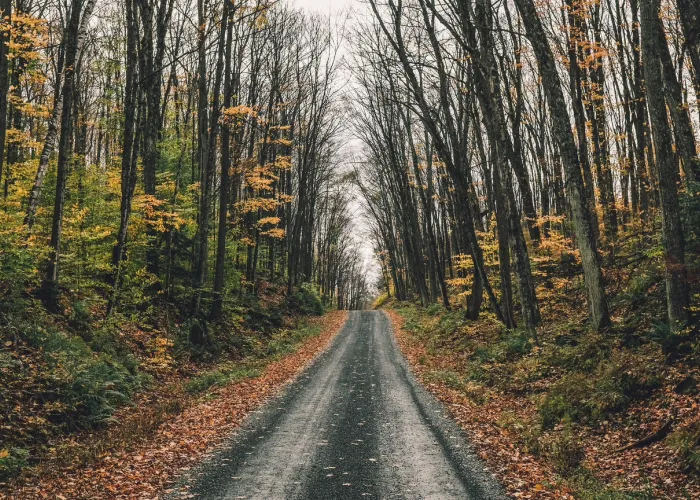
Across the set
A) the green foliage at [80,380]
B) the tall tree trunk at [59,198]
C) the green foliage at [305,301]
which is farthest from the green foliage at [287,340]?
the tall tree trunk at [59,198]

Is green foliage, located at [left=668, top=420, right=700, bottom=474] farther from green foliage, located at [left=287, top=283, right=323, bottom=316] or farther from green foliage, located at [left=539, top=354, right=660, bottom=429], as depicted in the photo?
green foliage, located at [left=287, top=283, right=323, bottom=316]

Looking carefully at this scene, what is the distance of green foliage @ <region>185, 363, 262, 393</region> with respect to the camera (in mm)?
11742

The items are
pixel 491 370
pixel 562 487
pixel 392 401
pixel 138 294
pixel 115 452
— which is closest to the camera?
pixel 562 487

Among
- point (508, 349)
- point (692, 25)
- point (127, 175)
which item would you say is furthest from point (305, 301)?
point (692, 25)

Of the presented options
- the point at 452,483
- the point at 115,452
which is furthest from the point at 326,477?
the point at 115,452

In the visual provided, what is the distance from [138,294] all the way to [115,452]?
6563 mm

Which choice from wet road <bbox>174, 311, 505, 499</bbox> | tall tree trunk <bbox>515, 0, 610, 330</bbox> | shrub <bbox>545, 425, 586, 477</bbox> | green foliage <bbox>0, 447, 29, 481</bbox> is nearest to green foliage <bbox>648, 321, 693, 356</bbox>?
tall tree trunk <bbox>515, 0, 610, 330</bbox>

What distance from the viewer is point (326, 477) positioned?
19.7 feet

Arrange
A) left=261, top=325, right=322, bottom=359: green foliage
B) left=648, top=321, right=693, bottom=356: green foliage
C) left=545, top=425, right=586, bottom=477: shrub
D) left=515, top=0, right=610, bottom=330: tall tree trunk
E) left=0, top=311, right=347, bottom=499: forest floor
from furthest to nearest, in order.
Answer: left=261, top=325, right=322, bottom=359: green foliage, left=515, top=0, right=610, bottom=330: tall tree trunk, left=648, top=321, right=693, bottom=356: green foliage, left=545, top=425, right=586, bottom=477: shrub, left=0, top=311, right=347, bottom=499: forest floor

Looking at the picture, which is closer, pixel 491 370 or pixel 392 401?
pixel 392 401

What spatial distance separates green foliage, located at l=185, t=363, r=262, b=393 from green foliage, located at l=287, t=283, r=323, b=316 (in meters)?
14.9

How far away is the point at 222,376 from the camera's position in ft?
41.9

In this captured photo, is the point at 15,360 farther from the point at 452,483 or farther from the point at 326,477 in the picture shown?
the point at 452,483

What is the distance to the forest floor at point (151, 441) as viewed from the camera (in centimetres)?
584
